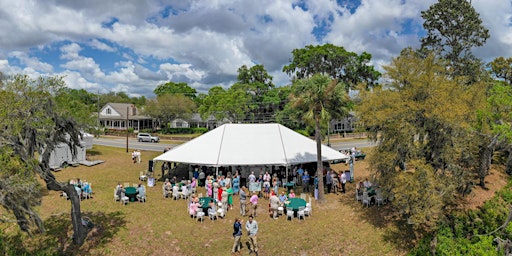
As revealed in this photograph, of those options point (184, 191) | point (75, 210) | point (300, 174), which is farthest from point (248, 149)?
point (75, 210)

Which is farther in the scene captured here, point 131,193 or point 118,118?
point 118,118

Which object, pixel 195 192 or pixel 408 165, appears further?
pixel 195 192

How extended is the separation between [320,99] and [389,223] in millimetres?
7075

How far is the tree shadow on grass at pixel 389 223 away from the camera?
44.0 feet

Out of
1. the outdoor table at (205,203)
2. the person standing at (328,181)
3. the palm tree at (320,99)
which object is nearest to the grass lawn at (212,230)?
the outdoor table at (205,203)

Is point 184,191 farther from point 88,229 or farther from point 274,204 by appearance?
point 274,204

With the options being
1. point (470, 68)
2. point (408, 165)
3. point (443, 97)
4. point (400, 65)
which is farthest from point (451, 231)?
point (470, 68)

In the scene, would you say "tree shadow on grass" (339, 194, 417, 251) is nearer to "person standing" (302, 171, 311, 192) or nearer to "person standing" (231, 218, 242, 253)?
"person standing" (302, 171, 311, 192)

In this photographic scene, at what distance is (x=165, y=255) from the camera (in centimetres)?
1241

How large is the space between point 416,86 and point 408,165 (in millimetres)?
3532

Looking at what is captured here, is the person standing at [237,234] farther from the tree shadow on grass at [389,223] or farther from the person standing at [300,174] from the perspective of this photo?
the person standing at [300,174]

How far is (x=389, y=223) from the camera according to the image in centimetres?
1477

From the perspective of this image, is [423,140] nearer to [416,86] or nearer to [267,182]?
[416,86]

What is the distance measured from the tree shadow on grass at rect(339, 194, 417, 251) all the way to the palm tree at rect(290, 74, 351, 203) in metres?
2.24
